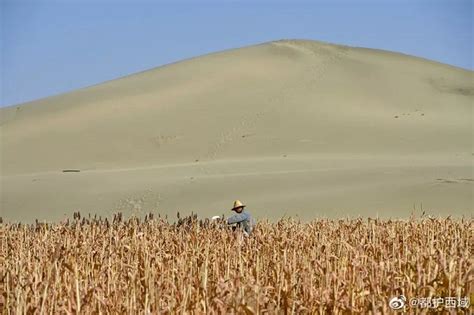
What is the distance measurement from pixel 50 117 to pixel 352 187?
3366 centimetres

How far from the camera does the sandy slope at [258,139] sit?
103ft

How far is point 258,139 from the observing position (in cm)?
4884

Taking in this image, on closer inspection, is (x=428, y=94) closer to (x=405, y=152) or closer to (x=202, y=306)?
(x=405, y=152)

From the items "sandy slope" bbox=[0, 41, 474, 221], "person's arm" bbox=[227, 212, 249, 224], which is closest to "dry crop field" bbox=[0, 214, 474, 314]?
"person's arm" bbox=[227, 212, 249, 224]

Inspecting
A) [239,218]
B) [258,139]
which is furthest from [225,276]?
[258,139]

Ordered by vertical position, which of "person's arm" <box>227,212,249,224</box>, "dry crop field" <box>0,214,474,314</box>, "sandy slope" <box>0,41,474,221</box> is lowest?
"dry crop field" <box>0,214,474,314</box>

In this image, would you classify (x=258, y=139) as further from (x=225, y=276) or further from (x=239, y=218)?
(x=225, y=276)

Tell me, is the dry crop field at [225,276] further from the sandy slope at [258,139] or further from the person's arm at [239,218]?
the sandy slope at [258,139]

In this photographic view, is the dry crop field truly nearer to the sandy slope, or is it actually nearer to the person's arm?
the person's arm

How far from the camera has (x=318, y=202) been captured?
97.6ft

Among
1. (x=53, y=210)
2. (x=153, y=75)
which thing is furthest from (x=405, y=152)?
(x=153, y=75)

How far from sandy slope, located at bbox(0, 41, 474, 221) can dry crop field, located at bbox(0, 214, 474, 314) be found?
16.5m

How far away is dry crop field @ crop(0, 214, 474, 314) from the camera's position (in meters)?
6.22

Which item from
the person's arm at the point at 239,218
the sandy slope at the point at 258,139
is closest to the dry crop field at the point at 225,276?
the person's arm at the point at 239,218
